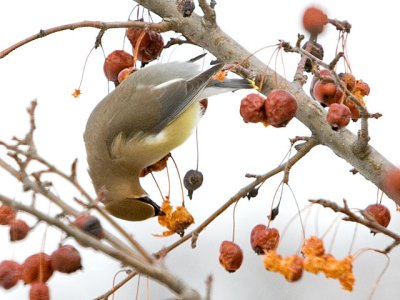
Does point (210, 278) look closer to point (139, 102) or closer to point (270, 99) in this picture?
point (270, 99)

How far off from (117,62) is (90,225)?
5.26 feet

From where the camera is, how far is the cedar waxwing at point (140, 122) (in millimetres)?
3619

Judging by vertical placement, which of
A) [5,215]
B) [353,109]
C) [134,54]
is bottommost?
[5,215]

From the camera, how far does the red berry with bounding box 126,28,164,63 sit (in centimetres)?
316

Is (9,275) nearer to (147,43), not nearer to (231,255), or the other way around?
(231,255)

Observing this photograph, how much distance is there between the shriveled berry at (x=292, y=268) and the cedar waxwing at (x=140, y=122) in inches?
55.3

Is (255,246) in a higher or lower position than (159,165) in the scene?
lower

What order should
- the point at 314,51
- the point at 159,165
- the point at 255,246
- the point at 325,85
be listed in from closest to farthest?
the point at 255,246 < the point at 325,85 < the point at 314,51 < the point at 159,165

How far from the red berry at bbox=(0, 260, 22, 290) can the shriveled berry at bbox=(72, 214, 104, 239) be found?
0.59 meters

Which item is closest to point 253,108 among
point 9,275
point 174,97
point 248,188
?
point 248,188

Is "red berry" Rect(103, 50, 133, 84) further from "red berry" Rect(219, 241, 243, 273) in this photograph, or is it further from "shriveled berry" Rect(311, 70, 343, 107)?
"red berry" Rect(219, 241, 243, 273)

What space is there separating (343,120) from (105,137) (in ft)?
4.71

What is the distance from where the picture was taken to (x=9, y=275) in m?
2.26

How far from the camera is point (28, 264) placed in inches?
86.0
